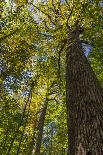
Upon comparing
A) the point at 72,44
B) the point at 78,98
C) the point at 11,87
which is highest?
the point at 11,87

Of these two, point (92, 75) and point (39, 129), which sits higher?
point (39, 129)

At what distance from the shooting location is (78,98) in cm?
528

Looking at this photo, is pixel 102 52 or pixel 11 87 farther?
pixel 11 87

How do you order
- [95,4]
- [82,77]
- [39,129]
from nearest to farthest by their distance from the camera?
[82,77] < [95,4] < [39,129]

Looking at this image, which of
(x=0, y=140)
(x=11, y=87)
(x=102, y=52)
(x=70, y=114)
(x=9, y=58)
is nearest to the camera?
(x=70, y=114)

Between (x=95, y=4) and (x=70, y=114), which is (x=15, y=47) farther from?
(x=70, y=114)

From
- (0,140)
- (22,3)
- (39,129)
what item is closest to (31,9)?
(22,3)

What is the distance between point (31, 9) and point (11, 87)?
4231mm

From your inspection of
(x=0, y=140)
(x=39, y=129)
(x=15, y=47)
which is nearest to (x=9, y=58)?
(x=15, y=47)

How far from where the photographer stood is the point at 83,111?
185 inches

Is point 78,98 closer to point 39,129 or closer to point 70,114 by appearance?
point 70,114

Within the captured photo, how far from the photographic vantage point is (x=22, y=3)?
14281 millimetres

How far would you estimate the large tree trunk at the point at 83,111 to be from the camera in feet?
12.7

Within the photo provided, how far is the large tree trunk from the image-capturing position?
153 inches
